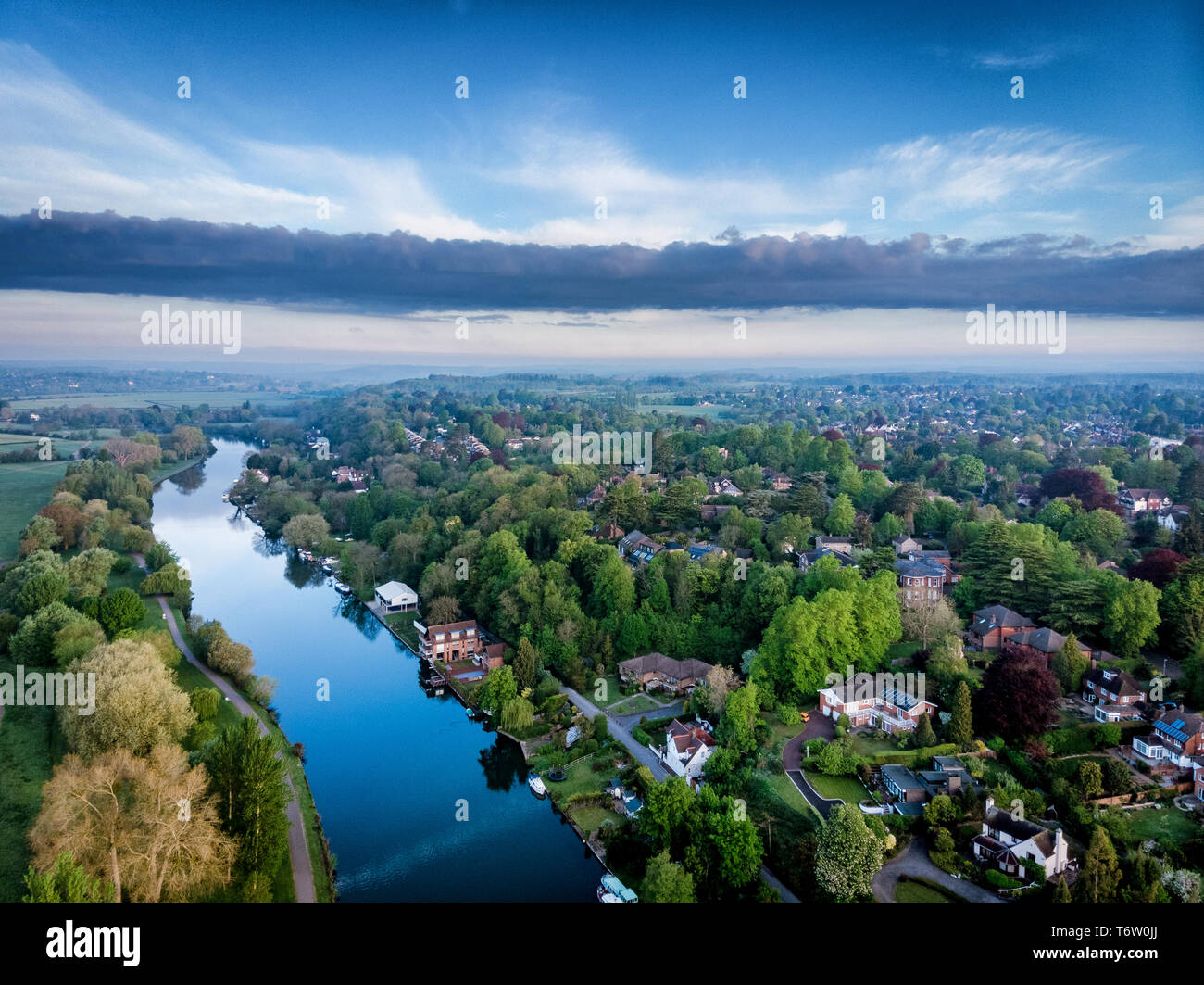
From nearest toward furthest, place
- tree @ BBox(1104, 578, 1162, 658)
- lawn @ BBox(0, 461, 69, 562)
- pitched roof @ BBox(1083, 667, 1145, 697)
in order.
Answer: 1. pitched roof @ BBox(1083, 667, 1145, 697)
2. tree @ BBox(1104, 578, 1162, 658)
3. lawn @ BBox(0, 461, 69, 562)

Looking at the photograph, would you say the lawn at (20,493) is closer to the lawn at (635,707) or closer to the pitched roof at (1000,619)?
the lawn at (635,707)

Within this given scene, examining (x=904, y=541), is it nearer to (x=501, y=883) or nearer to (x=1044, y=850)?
(x=1044, y=850)

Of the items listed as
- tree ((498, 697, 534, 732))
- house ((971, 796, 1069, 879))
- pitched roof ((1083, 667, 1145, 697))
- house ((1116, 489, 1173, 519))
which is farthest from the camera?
house ((1116, 489, 1173, 519))

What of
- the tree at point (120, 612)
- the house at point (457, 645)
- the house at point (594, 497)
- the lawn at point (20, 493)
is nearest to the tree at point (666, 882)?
the house at point (457, 645)

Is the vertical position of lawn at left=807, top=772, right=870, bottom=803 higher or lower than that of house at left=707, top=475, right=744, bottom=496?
lower

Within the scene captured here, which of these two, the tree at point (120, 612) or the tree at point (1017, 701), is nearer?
the tree at point (1017, 701)

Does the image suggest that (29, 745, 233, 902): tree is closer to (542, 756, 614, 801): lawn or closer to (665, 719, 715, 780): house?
(542, 756, 614, 801): lawn

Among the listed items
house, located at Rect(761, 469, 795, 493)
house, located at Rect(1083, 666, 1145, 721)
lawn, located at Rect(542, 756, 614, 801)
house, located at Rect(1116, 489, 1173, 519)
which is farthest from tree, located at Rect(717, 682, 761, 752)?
house, located at Rect(1116, 489, 1173, 519)
